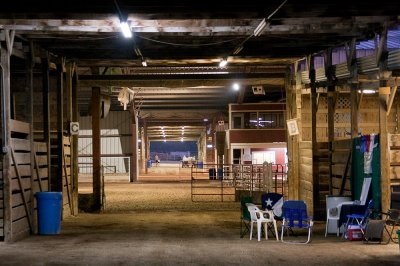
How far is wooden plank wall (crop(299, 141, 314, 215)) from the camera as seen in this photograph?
16.1 meters

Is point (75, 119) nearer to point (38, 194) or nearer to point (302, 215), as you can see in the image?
point (38, 194)

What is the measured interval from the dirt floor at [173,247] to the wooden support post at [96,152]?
2440 mm

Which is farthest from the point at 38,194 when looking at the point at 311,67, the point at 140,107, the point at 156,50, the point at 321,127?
the point at 140,107

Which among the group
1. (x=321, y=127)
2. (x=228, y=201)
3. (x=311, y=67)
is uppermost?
(x=311, y=67)

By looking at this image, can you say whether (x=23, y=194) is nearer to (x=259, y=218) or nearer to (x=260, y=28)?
(x=259, y=218)

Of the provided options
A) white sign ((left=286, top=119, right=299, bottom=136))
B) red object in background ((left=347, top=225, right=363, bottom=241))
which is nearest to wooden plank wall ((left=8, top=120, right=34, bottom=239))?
red object in background ((left=347, top=225, right=363, bottom=241))

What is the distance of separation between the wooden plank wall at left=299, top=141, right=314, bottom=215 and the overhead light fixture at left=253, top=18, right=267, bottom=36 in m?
4.55

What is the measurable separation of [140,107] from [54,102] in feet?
54.1

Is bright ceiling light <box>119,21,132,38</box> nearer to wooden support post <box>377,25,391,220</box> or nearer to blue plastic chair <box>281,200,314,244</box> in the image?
blue plastic chair <box>281,200,314,244</box>

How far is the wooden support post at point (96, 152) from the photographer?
1924cm

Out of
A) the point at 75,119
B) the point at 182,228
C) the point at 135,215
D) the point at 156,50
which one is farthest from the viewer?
the point at 75,119

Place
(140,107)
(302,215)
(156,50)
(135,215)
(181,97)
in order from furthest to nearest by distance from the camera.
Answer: (140,107) < (181,97) < (135,215) < (156,50) < (302,215)

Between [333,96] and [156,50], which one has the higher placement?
[156,50]

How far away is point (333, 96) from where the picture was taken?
49.0ft
